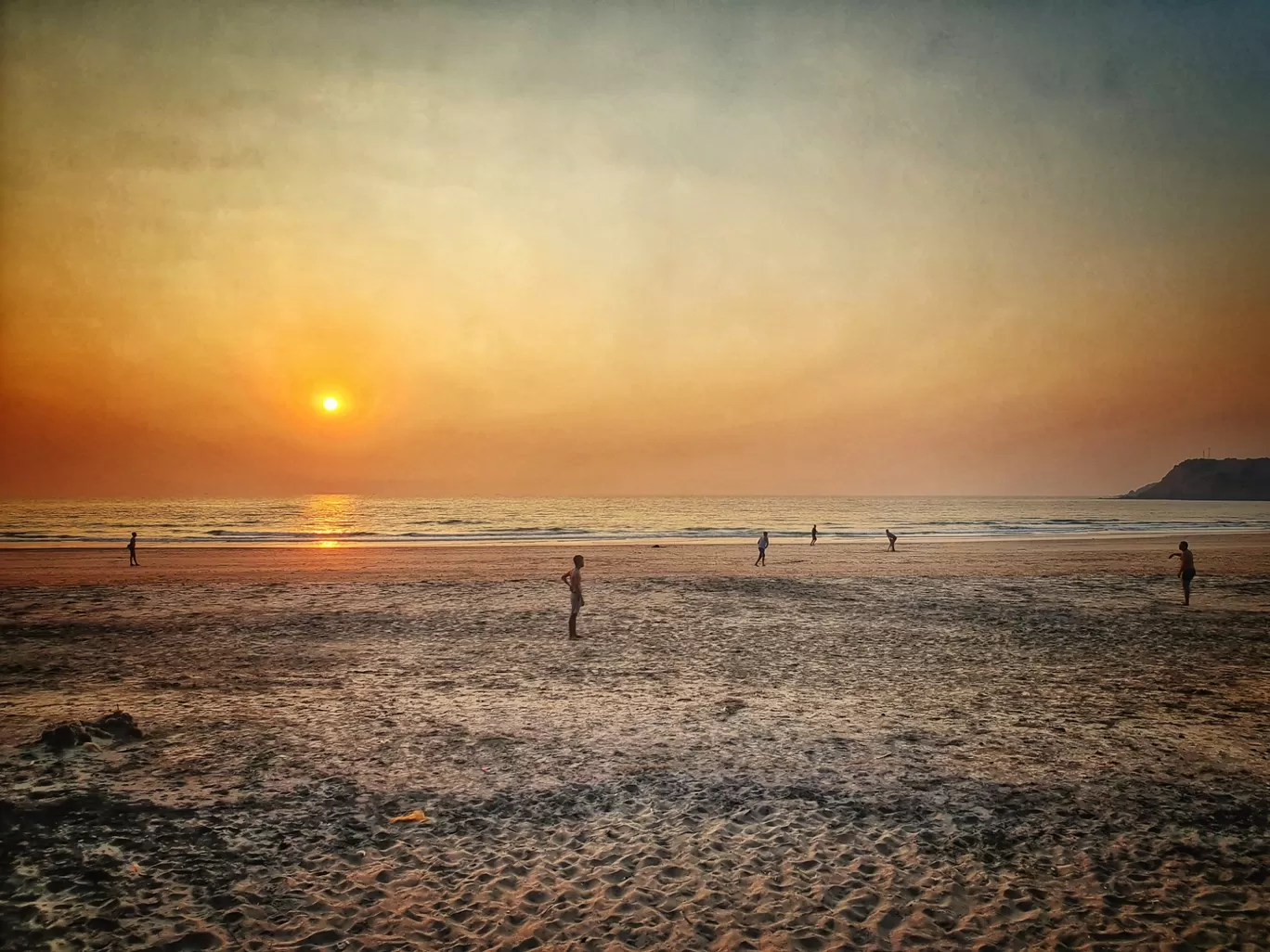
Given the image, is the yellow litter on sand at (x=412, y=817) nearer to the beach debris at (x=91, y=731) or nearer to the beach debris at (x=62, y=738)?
the beach debris at (x=91, y=731)

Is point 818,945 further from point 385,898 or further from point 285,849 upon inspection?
point 285,849

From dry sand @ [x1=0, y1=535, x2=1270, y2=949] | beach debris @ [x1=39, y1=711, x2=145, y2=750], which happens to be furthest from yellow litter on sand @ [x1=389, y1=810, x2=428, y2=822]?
beach debris @ [x1=39, y1=711, x2=145, y2=750]

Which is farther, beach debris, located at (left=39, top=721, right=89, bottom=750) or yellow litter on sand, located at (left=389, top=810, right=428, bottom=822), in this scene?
beach debris, located at (left=39, top=721, right=89, bottom=750)

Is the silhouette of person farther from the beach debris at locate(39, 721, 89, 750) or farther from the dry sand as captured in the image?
the beach debris at locate(39, 721, 89, 750)

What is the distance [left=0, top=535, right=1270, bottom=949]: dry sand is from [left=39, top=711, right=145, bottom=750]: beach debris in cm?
28

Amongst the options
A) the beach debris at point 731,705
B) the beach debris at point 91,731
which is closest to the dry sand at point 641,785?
the beach debris at point 731,705

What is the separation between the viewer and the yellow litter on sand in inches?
299

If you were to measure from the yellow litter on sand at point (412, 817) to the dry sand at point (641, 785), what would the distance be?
116 mm

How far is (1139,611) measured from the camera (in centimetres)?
2122

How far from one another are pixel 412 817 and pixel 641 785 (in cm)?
270

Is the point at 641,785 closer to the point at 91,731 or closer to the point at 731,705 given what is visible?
the point at 731,705

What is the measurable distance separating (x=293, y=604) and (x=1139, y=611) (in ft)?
88.2

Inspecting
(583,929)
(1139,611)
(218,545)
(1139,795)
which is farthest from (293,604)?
(218,545)

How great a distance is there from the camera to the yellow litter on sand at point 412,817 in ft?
25.0
